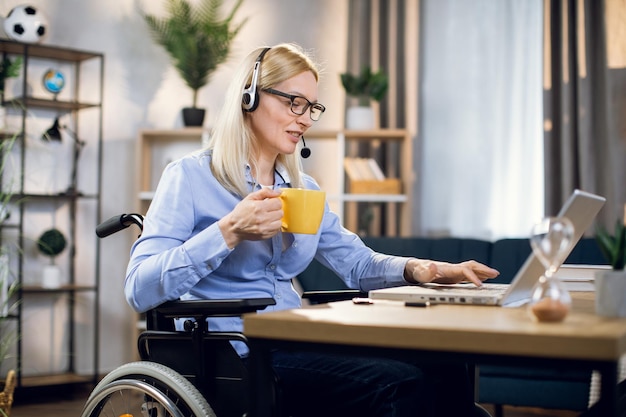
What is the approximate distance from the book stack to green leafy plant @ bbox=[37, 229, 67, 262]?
1.62 metres

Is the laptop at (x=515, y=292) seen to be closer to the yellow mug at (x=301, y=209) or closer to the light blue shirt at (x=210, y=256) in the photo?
the yellow mug at (x=301, y=209)

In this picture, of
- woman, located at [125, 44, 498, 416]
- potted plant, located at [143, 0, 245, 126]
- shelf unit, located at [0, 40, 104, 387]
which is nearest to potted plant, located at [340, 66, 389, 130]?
potted plant, located at [143, 0, 245, 126]

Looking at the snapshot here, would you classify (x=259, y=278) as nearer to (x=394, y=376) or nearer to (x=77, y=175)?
(x=394, y=376)

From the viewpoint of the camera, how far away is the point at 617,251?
1265 mm

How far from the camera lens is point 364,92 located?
15.5 feet

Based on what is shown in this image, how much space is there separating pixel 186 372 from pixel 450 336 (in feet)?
2.42

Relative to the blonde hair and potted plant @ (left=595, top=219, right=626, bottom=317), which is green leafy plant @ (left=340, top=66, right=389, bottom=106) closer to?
the blonde hair

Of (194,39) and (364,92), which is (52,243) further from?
(364,92)

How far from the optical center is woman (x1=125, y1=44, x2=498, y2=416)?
1526mm

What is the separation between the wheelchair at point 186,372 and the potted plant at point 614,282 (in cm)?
54

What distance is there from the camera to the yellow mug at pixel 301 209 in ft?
4.99

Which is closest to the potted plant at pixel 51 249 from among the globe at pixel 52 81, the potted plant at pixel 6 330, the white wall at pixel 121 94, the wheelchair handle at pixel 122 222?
the potted plant at pixel 6 330

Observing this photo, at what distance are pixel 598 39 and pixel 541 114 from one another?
0.49 m

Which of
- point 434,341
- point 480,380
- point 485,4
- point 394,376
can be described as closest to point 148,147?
point 485,4
